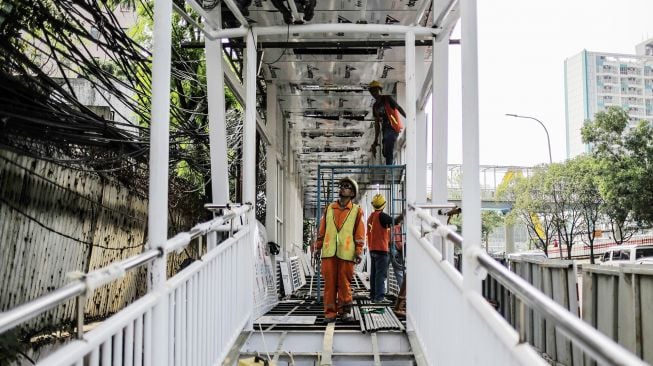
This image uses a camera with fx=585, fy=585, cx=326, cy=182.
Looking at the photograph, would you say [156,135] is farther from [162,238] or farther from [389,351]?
[389,351]

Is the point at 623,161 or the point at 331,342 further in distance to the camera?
the point at 623,161

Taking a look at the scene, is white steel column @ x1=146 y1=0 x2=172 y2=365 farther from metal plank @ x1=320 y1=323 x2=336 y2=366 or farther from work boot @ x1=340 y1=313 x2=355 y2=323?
work boot @ x1=340 y1=313 x2=355 y2=323

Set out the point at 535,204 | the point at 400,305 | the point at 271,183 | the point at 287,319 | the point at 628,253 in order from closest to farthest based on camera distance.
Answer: the point at 287,319 < the point at 400,305 < the point at 271,183 < the point at 628,253 < the point at 535,204

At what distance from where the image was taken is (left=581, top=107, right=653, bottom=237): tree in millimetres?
26781

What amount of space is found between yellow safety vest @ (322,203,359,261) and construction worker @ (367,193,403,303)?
109 cm

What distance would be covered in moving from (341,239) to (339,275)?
403 mm

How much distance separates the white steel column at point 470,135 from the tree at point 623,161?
1061 inches

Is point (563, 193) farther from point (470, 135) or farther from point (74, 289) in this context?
point (74, 289)

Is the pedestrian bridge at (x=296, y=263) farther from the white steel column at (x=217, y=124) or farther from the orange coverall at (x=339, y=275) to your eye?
the orange coverall at (x=339, y=275)

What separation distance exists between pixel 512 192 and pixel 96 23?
42.2 metres

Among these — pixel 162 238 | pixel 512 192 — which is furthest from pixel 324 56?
pixel 512 192

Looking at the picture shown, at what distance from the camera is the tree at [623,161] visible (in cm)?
2678

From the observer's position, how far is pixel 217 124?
586cm

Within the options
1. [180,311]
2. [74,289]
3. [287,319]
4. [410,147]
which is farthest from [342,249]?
[74,289]
